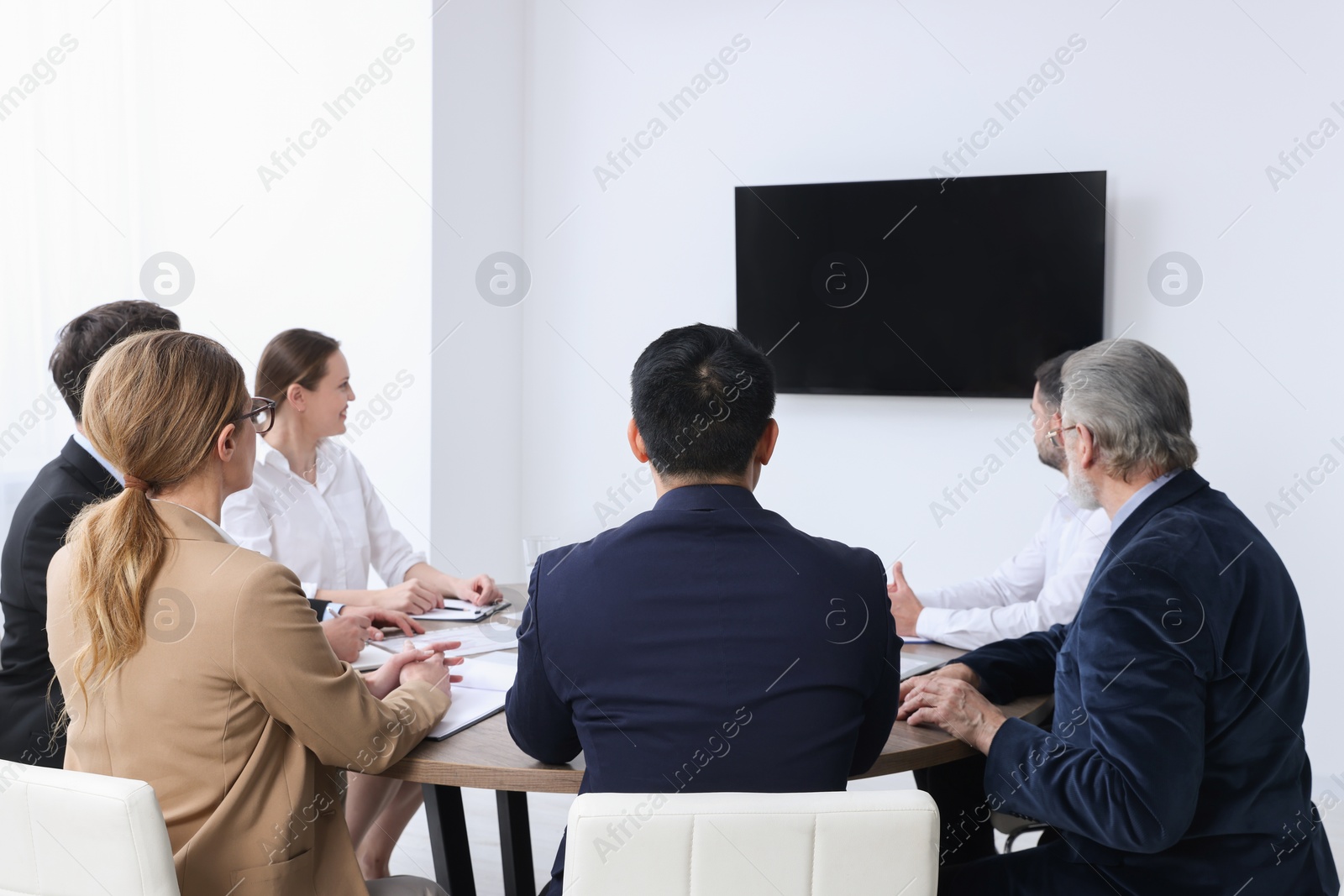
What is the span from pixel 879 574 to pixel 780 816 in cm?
35

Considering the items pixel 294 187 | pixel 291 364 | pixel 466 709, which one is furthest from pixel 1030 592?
pixel 294 187

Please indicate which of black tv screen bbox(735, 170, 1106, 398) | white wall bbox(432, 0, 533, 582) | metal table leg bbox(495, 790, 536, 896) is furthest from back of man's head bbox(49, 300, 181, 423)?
black tv screen bbox(735, 170, 1106, 398)

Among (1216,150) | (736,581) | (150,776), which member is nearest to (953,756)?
(736,581)

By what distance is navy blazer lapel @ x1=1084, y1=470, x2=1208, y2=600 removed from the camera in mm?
1597

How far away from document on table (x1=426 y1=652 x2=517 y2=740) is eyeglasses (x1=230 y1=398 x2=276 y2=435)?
1.73 feet

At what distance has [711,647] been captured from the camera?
1.31 metres

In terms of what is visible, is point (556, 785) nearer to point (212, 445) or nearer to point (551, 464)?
point (212, 445)

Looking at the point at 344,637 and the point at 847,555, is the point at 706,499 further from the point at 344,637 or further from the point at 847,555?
the point at 344,637

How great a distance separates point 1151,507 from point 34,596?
1856mm

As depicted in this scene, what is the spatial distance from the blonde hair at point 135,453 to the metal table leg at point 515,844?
39.5 inches

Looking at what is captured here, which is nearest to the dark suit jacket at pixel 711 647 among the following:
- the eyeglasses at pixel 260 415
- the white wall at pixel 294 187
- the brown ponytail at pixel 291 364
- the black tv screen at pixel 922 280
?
the eyeglasses at pixel 260 415

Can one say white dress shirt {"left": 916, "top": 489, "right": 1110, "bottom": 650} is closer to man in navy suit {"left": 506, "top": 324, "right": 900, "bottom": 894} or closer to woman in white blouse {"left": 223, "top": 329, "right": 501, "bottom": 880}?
man in navy suit {"left": 506, "top": 324, "right": 900, "bottom": 894}

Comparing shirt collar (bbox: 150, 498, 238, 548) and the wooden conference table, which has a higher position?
shirt collar (bbox: 150, 498, 238, 548)

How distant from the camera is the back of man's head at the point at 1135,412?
1.63 m
